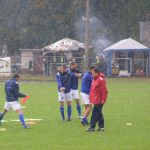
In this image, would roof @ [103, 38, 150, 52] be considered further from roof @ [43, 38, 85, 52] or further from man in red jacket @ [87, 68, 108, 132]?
man in red jacket @ [87, 68, 108, 132]

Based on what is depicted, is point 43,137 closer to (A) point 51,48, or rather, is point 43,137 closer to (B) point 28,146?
(B) point 28,146

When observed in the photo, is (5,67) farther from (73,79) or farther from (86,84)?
(86,84)

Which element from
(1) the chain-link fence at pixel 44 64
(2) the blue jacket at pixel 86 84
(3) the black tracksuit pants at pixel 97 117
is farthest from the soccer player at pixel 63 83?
(1) the chain-link fence at pixel 44 64

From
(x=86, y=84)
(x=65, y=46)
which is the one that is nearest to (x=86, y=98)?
(x=86, y=84)

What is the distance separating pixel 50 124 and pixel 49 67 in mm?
40784

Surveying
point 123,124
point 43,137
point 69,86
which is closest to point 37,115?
point 69,86

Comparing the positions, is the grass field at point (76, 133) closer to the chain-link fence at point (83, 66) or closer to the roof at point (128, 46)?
the chain-link fence at point (83, 66)

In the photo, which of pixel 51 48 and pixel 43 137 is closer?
pixel 43 137

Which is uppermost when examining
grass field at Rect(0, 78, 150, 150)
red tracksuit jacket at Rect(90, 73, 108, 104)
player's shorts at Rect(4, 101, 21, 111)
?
red tracksuit jacket at Rect(90, 73, 108, 104)

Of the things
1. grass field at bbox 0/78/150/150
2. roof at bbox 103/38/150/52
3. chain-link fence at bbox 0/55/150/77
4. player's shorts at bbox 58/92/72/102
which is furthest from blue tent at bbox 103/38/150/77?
player's shorts at bbox 58/92/72/102

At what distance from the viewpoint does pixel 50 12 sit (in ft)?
250

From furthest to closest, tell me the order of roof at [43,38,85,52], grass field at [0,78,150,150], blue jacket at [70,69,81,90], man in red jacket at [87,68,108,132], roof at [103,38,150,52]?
roof at [43,38,85,52] < roof at [103,38,150,52] < blue jacket at [70,69,81,90] < man in red jacket at [87,68,108,132] < grass field at [0,78,150,150]

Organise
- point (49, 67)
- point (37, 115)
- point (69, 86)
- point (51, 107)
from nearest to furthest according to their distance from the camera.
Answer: point (69, 86), point (37, 115), point (51, 107), point (49, 67)

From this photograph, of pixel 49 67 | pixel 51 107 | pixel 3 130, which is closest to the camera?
pixel 3 130
